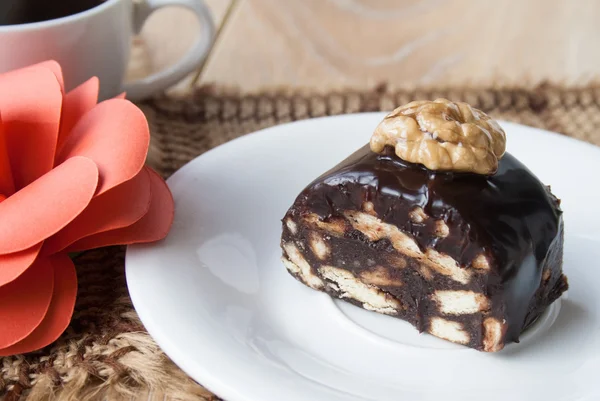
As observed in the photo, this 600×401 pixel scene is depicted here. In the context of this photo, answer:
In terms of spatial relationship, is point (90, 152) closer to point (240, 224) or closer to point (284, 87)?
point (240, 224)

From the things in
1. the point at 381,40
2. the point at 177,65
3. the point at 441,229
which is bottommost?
the point at 381,40

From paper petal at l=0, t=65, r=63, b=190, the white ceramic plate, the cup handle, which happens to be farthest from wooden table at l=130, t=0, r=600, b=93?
paper petal at l=0, t=65, r=63, b=190

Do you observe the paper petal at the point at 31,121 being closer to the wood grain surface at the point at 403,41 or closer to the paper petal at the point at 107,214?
the paper petal at the point at 107,214

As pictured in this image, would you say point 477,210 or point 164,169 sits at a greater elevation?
point 477,210

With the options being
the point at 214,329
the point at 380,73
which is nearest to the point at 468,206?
the point at 214,329

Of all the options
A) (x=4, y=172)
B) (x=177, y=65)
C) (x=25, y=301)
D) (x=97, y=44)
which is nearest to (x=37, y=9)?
(x=97, y=44)

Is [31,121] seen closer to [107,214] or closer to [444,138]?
[107,214]

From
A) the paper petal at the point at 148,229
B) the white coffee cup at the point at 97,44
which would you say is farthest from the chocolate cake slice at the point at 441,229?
the white coffee cup at the point at 97,44

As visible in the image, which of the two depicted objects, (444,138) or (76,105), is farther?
(76,105)
